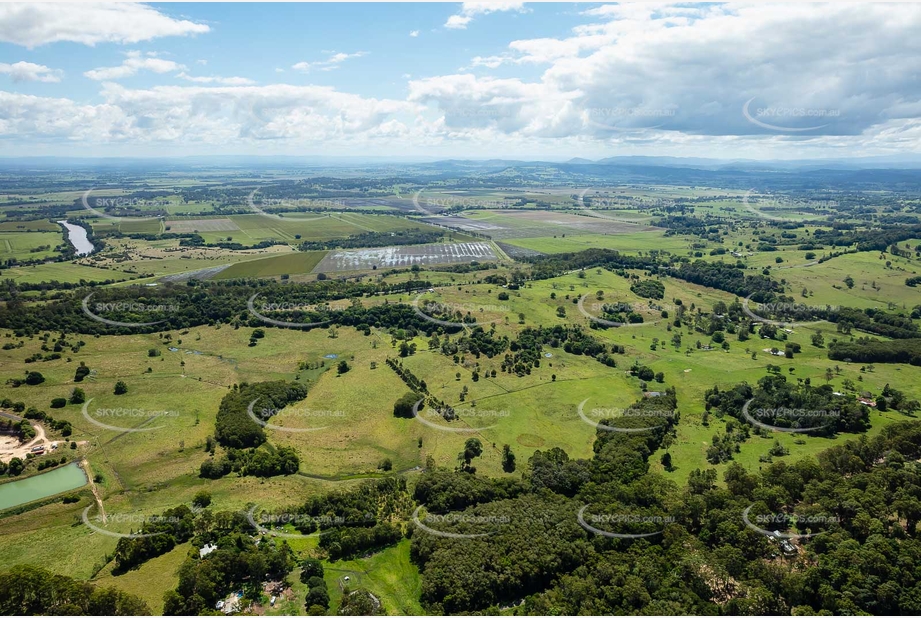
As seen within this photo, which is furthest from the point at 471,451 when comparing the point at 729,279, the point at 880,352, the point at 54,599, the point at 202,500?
the point at 729,279

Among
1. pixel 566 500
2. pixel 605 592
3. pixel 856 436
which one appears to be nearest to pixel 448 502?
pixel 566 500

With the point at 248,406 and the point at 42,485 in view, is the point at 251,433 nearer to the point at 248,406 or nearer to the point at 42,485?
the point at 248,406

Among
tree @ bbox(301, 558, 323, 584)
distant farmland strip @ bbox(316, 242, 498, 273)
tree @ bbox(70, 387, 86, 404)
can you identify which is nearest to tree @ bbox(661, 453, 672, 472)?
tree @ bbox(301, 558, 323, 584)

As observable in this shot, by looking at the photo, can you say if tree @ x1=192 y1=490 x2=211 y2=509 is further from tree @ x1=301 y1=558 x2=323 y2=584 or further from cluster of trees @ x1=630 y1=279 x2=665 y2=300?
cluster of trees @ x1=630 y1=279 x2=665 y2=300

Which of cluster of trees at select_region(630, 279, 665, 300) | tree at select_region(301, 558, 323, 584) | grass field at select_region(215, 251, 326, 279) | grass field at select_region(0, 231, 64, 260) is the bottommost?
tree at select_region(301, 558, 323, 584)

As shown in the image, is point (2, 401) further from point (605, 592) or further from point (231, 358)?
point (605, 592)

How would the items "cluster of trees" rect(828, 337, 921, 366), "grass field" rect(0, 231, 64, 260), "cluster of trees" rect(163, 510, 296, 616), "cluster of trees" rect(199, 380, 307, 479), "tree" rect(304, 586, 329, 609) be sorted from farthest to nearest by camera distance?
"grass field" rect(0, 231, 64, 260) → "cluster of trees" rect(828, 337, 921, 366) → "cluster of trees" rect(199, 380, 307, 479) → "tree" rect(304, 586, 329, 609) → "cluster of trees" rect(163, 510, 296, 616)
